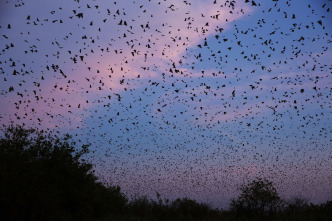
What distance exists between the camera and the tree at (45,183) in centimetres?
2106

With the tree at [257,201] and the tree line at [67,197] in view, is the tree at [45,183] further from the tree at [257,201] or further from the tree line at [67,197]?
the tree at [257,201]

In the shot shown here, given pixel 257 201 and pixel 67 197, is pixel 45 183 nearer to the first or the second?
pixel 67 197

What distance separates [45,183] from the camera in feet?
81.8

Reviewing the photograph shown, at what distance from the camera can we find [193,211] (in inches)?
1032

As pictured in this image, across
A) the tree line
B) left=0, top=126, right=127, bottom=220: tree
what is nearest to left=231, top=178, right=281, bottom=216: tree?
the tree line

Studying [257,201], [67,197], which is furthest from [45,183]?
[257,201]

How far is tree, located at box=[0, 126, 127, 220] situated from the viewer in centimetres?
2106

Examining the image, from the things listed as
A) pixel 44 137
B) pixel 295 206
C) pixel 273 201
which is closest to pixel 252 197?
pixel 273 201

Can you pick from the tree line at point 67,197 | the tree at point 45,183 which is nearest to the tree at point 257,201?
the tree line at point 67,197

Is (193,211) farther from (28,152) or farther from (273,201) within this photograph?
(28,152)

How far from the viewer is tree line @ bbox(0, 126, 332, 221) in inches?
832

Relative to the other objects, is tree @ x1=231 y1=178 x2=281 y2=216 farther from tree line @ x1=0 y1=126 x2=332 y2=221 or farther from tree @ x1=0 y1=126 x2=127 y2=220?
tree @ x1=0 y1=126 x2=127 y2=220

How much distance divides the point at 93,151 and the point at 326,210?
66.6 ft

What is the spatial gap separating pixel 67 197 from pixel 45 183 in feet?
11.1
